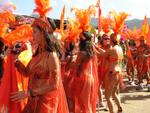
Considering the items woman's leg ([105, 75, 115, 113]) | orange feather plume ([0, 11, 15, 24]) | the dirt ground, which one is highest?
orange feather plume ([0, 11, 15, 24])

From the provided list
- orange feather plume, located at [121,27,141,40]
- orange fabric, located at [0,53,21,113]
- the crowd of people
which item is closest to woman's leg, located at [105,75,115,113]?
the crowd of people

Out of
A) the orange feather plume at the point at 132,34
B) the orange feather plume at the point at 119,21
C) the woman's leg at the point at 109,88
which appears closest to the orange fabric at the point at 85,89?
the woman's leg at the point at 109,88

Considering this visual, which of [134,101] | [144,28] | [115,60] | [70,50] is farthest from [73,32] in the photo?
[144,28]

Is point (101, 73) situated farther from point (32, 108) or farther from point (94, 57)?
point (32, 108)

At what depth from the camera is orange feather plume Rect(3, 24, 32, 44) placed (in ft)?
21.7

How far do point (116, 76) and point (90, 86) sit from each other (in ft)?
5.36

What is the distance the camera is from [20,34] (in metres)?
6.69

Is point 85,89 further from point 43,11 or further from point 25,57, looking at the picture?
point 43,11

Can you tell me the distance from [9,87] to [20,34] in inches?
30.9

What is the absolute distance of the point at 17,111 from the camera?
20.5ft

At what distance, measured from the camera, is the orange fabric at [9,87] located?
Answer: 625 centimetres

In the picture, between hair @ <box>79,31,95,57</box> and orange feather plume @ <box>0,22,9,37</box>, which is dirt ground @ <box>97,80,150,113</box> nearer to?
hair @ <box>79,31,95,57</box>

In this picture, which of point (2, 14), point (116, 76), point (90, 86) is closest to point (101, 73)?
point (116, 76)

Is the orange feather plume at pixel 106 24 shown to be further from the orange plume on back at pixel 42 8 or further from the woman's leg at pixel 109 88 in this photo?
the orange plume on back at pixel 42 8
